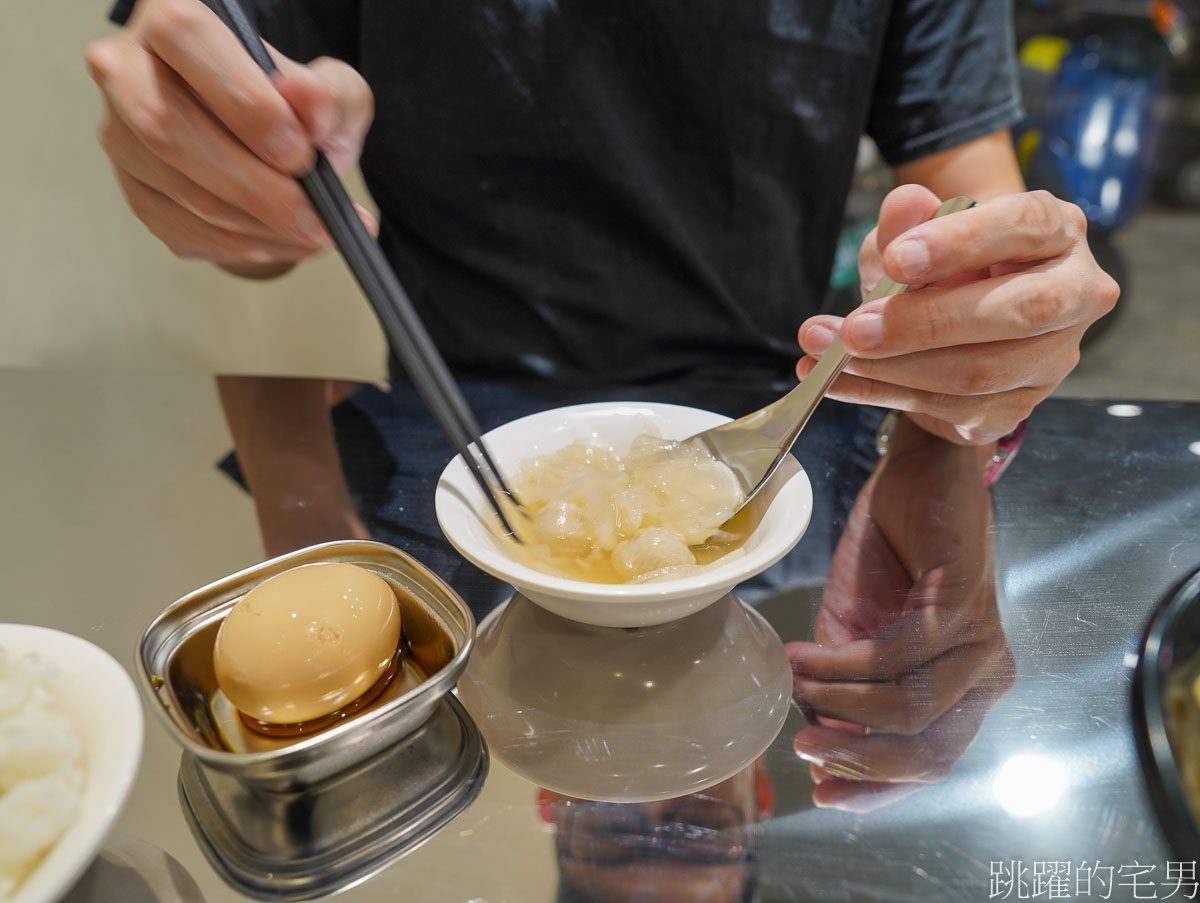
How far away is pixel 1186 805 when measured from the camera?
2.38 ft

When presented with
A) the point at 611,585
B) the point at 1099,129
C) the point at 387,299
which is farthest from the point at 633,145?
the point at 1099,129

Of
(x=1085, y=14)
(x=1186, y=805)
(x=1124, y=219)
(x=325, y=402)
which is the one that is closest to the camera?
(x=1186, y=805)

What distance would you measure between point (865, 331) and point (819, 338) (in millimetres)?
97

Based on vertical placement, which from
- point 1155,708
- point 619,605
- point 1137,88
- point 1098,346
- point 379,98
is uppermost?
point 379,98

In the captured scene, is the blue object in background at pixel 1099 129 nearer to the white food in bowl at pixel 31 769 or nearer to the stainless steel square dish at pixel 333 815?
the stainless steel square dish at pixel 333 815

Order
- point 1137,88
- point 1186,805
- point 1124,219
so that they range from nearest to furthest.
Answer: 1. point 1186,805
2. point 1137,88
3. point 1124,219

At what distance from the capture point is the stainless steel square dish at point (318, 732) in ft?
2.20

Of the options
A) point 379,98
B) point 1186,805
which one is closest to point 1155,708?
point 1186,805

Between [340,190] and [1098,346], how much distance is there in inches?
171

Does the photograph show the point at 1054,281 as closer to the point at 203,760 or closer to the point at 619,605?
the point at 619,605

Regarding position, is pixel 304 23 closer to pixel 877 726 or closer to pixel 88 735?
pixel 88 735

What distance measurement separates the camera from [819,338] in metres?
1.00

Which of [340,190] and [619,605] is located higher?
[340,190]

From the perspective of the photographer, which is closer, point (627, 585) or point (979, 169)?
point (627, 585)
